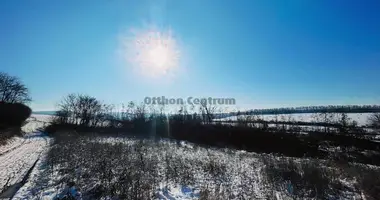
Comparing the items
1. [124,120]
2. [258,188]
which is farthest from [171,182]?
[124,120]

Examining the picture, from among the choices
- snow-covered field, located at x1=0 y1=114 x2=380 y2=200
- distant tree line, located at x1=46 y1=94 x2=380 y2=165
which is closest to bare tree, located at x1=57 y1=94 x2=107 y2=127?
distant tree line, located at x1=46 y1=94 x2=380 y2=165

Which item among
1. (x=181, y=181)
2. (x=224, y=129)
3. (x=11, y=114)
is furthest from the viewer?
(x=11, y=114)

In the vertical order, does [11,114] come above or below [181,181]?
above

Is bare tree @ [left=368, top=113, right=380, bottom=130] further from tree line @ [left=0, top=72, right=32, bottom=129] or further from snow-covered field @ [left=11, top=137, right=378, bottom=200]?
tree line @ [left=0, top=72, right=32, bottom=129]

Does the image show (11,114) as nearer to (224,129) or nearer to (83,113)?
(83,113)

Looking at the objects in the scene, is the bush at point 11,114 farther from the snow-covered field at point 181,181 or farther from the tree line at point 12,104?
the snow-covered field at point 181,181

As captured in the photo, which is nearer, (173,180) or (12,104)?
(173,180)

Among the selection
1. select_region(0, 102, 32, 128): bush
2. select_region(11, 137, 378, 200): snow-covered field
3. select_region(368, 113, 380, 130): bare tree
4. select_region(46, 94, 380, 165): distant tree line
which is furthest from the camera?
select_region(0, 102, 32, 128): bush

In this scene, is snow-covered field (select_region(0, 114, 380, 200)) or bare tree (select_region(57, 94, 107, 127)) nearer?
snow-covered field (select_region(0, 114, 380, 200))

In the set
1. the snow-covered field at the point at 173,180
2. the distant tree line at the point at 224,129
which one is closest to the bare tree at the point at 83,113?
the distant tree line at the point at 224,129

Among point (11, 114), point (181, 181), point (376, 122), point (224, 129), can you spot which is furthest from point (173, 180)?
point (376, 122)

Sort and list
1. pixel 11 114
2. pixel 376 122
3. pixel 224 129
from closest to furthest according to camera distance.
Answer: pixel 224 129, pixel 11 114, pixel 376 122

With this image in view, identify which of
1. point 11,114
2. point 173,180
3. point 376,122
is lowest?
point 173,180

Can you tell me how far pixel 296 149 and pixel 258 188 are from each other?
14.7m
